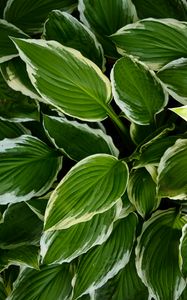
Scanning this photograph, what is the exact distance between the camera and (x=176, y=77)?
2.71ft

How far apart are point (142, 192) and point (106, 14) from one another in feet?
1.13

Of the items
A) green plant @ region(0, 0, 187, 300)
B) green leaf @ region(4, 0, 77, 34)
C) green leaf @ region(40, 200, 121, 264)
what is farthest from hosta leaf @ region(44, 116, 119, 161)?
green leaf @ region(4, 0, 77, 34)

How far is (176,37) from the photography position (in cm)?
84

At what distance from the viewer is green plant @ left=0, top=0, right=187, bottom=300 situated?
78 centimetres

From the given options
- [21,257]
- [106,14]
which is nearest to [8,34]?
[106,14]

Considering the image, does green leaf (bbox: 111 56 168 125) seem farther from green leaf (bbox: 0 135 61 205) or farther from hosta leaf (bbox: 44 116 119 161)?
green leaf (bbox: 0 135 61 205)

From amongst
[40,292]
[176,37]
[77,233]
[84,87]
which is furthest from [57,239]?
[176,37]

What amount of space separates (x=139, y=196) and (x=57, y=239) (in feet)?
0.56

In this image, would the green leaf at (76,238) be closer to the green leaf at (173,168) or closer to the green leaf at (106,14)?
the green leaf at (173,168)

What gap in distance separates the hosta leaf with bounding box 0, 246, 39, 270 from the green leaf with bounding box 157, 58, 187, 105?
1.30 feet

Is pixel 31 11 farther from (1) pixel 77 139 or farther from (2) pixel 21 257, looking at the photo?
(2) pixel 21 257

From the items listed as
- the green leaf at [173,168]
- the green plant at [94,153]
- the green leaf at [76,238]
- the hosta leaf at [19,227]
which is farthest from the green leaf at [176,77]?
the hosta leaf at [19,227]

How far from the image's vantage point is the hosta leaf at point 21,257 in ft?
2.73

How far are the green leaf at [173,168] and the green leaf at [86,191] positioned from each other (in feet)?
0.22
